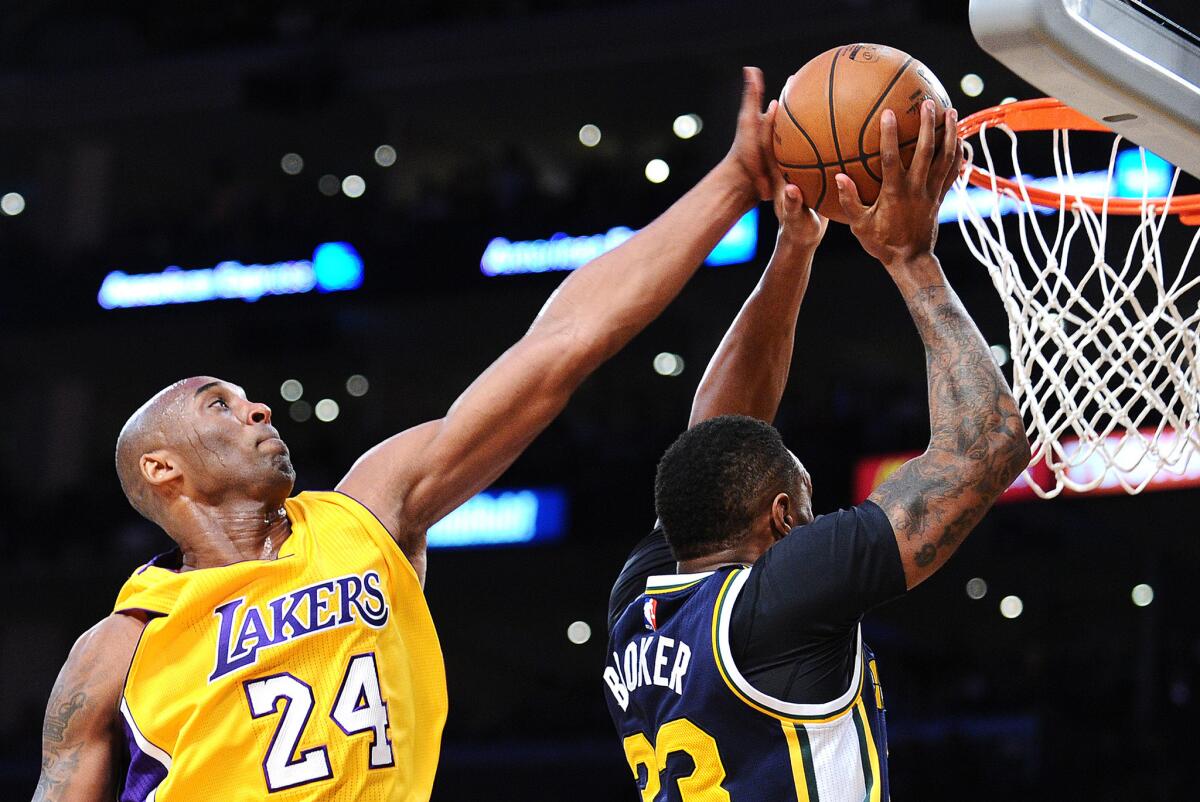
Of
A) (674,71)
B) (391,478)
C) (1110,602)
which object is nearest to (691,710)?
(391,478)

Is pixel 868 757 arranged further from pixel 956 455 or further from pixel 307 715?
pixel 307 715

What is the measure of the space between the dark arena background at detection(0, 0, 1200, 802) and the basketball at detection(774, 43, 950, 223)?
25.9ft

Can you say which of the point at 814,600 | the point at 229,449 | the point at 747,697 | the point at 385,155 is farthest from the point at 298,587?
the point at 385,155

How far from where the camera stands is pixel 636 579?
10.0ft

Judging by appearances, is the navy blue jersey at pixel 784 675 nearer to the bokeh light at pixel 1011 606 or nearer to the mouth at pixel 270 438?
the mouth at pixel 270 438

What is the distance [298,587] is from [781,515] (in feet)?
3.04

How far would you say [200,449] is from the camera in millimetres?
3068

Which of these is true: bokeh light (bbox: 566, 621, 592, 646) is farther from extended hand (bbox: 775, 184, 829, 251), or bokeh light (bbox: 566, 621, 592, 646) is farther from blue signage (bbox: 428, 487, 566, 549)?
extended hand (bbox: 775, 184, 829, 251)

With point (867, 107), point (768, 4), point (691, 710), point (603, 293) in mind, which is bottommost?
point (691, 710)

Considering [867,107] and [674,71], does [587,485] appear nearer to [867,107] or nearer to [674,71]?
[674,71]

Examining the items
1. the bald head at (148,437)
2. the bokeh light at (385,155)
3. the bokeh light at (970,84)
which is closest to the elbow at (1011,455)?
the bald head at (148,437)

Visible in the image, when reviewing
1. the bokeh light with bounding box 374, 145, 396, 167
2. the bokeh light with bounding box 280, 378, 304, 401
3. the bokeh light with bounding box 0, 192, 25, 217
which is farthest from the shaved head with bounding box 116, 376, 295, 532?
the bokeh light with bounding box 0, 192, 25, 217

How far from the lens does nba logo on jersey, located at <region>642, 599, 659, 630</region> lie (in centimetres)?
271

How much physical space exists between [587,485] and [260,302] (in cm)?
371
